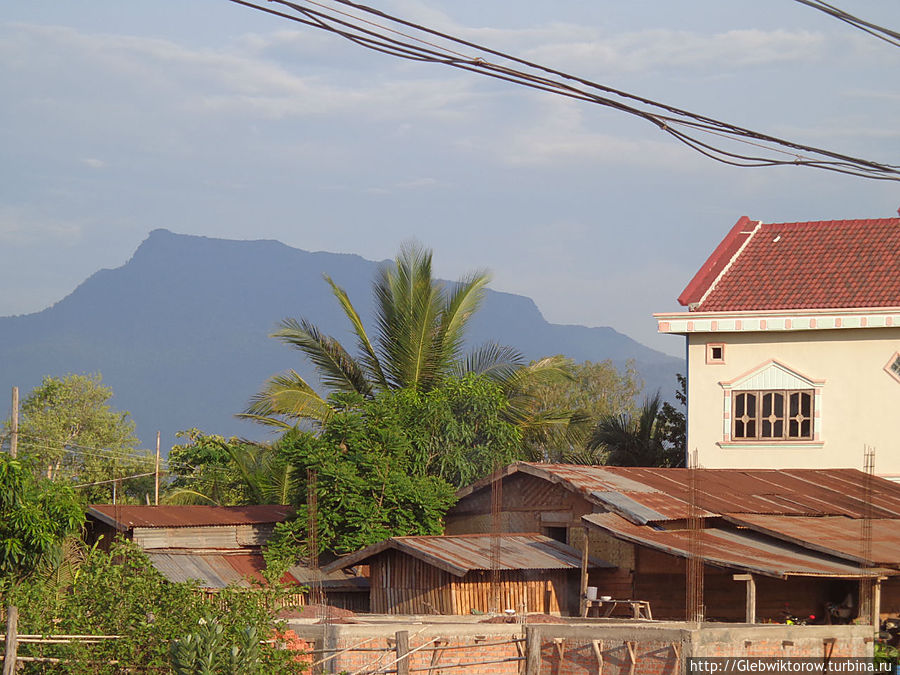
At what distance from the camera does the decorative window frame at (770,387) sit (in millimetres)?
22763

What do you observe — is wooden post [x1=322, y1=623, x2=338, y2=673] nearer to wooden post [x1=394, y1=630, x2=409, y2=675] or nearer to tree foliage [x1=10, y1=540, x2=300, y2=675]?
tree foliage [x1=10, y1=540, x2=300, y2=675]

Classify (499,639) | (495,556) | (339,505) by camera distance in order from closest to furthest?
(499,639)
(495,556)
(339,505)

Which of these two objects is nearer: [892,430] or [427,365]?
[892,430]

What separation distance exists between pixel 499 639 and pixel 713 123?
16.8 feet

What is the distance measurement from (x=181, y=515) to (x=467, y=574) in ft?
25.5

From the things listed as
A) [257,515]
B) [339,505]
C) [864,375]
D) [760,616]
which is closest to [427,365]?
[257,515]

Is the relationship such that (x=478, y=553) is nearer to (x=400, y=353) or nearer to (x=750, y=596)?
(x=750, y=596)

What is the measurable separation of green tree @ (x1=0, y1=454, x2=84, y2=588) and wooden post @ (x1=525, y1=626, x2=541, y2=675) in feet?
23.5

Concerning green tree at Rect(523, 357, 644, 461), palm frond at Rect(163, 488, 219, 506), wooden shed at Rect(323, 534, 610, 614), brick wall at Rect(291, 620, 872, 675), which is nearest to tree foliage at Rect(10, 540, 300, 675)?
brick wall at Rect(291, 620, 872, 675)

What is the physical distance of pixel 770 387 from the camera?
75.9 ft

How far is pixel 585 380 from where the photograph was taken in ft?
197

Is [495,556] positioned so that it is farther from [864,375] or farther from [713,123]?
[864,375]

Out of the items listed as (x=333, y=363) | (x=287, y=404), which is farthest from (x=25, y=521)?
(x=333, y=363)

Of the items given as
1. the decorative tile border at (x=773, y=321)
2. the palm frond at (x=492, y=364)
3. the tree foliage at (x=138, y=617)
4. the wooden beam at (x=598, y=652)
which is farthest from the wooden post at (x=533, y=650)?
the palm frond at (x=492, y=364)
